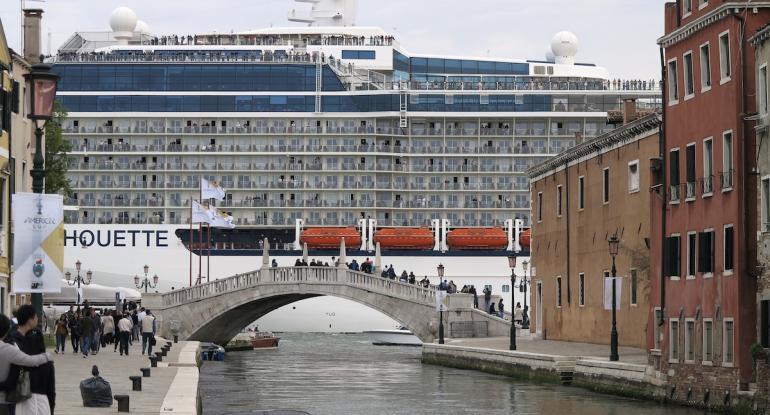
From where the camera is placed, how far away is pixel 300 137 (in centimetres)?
9169

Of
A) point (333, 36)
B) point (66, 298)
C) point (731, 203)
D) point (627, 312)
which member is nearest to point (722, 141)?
point (731, 203)

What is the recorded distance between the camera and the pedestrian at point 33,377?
14852 millimetres

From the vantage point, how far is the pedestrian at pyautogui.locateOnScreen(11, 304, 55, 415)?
1485 centimetres

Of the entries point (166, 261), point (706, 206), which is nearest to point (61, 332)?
point (706, 206)

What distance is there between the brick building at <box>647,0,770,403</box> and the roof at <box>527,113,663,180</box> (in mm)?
7643

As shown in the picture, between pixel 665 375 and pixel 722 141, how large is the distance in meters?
5.60

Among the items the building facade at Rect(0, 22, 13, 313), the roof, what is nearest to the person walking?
Answer: the building facade at Rect(0, 22, 13, 313)

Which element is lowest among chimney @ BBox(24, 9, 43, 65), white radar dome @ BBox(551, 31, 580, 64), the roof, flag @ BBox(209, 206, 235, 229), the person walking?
→ the person walking

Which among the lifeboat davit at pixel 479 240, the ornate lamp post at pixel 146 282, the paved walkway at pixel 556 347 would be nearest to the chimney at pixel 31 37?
the paved walkway at pixel 556 347

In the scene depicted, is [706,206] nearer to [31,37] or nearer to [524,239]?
[31,37]

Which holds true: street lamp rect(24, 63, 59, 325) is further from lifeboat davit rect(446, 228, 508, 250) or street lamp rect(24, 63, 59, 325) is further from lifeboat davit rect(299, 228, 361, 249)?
lifeboat davit rect(446, 228, 508, 250)

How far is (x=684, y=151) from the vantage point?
118 feet

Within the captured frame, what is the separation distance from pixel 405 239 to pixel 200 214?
53.2 feet

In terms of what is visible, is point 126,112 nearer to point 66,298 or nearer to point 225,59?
point 225,59
